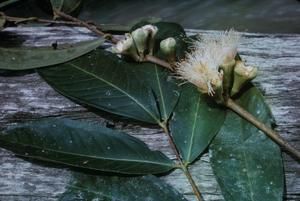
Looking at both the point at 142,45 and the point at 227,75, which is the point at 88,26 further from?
the point at 227,75

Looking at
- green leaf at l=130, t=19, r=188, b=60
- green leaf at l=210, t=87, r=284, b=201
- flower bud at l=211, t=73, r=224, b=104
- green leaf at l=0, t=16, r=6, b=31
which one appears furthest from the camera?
green leaf at l=0, t=16, r=6, b=31

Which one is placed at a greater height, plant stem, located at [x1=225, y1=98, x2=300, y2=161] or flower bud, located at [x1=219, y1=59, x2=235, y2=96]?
flower bud, located at [x1=219, y1=59, x2=235, y2=96]

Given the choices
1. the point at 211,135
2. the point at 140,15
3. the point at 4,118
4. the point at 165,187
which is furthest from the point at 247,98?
the point at 140,15

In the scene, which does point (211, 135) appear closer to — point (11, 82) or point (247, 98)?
point (247, 98)

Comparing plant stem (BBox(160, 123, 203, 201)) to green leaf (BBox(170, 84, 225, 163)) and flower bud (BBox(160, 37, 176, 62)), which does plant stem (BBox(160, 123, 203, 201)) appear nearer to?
green leaf (BBox(170, 84, 225, 163))

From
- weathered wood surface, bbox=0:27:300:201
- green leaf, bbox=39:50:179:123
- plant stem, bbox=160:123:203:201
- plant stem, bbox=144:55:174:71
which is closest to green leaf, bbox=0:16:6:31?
weathered wood surface, bbox=0:27:300:201

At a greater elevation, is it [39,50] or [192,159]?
[39,50]

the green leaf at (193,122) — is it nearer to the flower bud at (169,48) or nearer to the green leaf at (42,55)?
the flower bud at (169,48)
